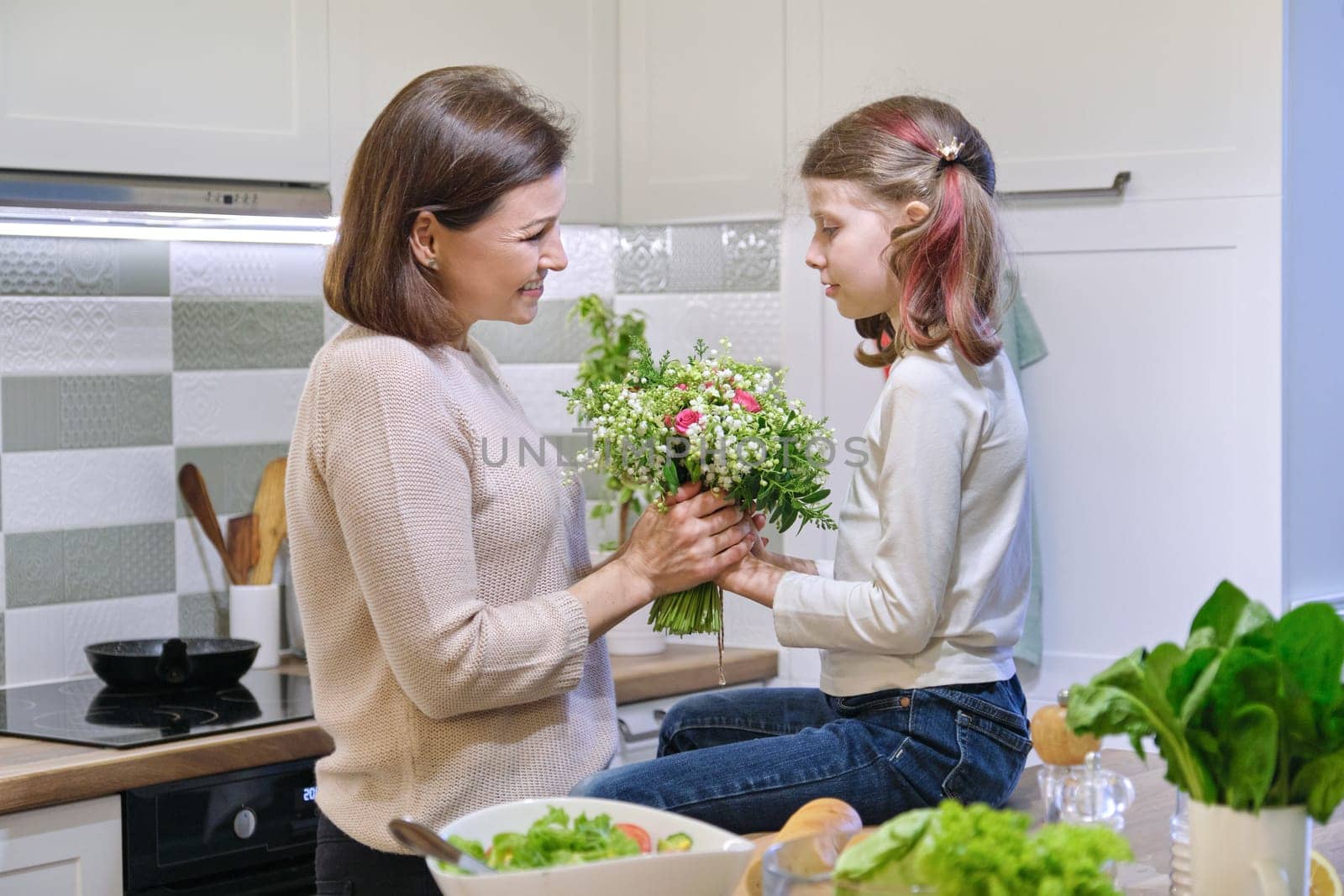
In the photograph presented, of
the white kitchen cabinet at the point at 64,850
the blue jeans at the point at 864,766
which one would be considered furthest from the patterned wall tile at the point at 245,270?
the blue jeans at the point at 864,766

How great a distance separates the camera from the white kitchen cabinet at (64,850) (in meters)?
1.88

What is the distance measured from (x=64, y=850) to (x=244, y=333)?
3.49 ft

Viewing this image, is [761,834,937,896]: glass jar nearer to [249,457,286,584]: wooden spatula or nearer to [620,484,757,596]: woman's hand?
[620,484,757,596]: woman's hand

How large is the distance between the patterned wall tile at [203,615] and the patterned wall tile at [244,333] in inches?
16.6

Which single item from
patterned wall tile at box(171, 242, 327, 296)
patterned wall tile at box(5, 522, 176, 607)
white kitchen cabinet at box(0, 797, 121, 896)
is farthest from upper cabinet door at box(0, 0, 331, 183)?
white kitchen cabinet at box(0, 797, 121, 896)

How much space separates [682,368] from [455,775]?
1.63ft

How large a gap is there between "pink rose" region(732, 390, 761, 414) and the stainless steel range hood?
1068 mm

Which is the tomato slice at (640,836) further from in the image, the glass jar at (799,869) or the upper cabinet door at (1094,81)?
the upper cabinet door at (1094,81)

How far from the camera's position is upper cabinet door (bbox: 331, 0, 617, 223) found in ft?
7.86

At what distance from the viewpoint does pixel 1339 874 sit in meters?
1.19

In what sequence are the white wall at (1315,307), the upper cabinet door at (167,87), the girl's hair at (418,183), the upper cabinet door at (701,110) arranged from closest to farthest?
the girl's hair at (418,183), the upper cabinet door at (167,87), the white wall at (1315,307), the upper cabinet door at (701,110)

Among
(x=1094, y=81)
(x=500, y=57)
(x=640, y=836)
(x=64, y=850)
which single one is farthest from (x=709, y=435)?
(x=500, y=57)

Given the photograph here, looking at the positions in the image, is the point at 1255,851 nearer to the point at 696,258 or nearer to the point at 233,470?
the point at 696,258

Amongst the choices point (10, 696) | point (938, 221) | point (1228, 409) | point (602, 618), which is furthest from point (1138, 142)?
point (10, 696)
